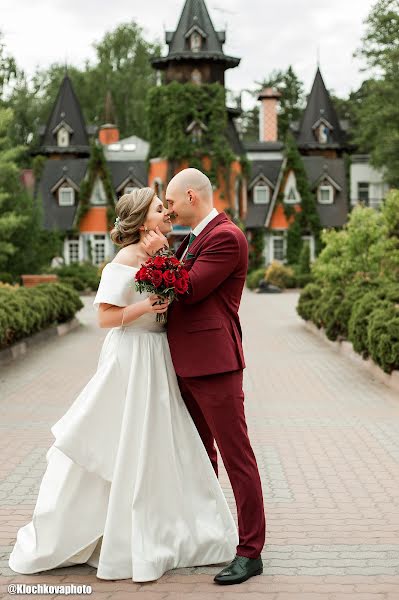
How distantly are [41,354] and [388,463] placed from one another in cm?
1032

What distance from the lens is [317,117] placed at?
213 ft

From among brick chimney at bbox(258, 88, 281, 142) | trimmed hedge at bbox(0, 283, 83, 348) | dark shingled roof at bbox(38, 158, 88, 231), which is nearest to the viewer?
trimmed hedge at bbox(0, 283, 83, 348)

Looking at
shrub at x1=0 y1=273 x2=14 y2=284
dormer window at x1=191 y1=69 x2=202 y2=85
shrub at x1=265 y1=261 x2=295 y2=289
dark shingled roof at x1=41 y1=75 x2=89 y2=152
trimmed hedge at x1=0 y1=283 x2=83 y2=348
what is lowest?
shrub at x1=265 y1=261 x2=295 y2=289

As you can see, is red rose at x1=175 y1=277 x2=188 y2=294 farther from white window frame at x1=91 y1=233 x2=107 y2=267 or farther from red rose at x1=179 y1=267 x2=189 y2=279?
white window frame at x1=91 y1=233 x2=107 y2=267

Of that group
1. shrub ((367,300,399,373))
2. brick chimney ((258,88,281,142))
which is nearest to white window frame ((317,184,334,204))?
brick chimney ((258,88,281,142))

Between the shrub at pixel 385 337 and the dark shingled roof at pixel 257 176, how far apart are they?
42103mm

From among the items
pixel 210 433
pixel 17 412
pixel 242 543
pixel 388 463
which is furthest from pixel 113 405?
pixel 17 412

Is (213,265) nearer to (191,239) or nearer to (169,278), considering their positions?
(169,278)

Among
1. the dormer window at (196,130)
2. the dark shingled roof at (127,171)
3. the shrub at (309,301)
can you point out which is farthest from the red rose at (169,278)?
the dark shingled roof at (127,171)

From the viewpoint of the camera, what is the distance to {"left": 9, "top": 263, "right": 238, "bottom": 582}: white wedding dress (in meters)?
5.20

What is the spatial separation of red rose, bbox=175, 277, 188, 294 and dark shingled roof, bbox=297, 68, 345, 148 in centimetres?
6020

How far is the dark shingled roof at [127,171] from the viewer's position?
56.9 m

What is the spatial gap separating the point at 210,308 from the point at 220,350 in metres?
Answer: 0.21

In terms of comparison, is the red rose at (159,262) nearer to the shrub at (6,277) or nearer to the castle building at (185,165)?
the shrub at (6,277)
